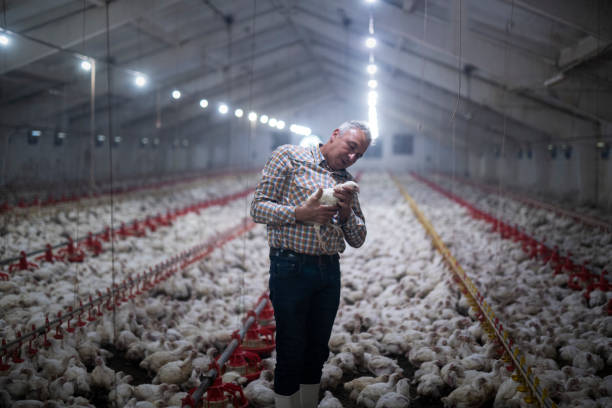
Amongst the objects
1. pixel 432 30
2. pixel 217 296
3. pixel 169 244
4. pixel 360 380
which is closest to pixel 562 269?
pixel 360 380

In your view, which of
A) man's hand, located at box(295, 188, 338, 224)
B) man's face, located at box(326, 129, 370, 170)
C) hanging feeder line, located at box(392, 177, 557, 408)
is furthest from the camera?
hanging feeder line, located at box(392, 177, 557, 408)

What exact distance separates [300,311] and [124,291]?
3.00 m

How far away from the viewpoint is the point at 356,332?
404 centimetres

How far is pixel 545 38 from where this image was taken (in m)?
9.30

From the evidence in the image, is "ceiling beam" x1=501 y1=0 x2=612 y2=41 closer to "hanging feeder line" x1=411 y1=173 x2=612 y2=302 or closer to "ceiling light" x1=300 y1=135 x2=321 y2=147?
"hanging feeder line" x1=411 y1=173 x2=612 y2=302

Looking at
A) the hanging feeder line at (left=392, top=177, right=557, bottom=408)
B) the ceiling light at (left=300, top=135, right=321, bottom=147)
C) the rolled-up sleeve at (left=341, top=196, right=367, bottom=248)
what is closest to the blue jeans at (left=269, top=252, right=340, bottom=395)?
the rolled-up sleeve at (left=341, top=196, right=367, bottom=248)

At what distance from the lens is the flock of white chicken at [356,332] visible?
290 centimetres

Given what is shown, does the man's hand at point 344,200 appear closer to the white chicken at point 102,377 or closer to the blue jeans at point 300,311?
the blue jeans at point 300,311

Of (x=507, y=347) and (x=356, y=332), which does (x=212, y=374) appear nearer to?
(x=356, y=332)

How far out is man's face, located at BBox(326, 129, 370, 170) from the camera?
2318 millimetres

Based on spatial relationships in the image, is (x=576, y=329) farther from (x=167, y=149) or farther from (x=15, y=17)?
(x=167, y=149)

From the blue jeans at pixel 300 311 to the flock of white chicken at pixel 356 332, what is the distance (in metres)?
0.62

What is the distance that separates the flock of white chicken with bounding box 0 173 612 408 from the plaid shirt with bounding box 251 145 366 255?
46.0 inches

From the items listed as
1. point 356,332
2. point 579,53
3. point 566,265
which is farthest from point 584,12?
point 356,332
